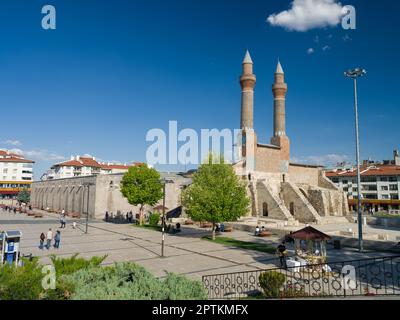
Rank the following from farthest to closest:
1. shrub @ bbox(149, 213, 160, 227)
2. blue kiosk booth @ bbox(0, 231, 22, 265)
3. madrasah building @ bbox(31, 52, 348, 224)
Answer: madrasah building @ bbox(31, 52, 348, 224) → shrub @ bbox(149, 213, 160, 227) → blue kiosk booth @ bbox(0, 231, 22, 265)

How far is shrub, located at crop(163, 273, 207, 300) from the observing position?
738 centimetres

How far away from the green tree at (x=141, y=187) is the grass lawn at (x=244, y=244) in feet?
43.3

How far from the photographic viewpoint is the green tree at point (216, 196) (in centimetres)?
2645

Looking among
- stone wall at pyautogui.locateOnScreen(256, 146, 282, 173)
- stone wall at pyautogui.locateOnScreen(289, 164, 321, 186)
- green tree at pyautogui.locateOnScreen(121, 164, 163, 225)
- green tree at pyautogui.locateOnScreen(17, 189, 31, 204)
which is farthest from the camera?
green tree at pyautogui.locateOnScreen(17, 189, 31, 204)

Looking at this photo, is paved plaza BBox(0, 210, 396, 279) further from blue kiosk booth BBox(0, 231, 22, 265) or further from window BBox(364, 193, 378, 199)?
window BBox(364, 193, 378, 199)

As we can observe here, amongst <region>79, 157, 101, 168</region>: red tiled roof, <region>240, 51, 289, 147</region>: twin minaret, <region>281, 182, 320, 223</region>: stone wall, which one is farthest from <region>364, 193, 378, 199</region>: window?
<region>79, 157, 101, 168</region>: red tiled roof

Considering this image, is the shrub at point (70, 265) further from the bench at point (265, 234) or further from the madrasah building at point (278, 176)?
the madrasah building at point (278, 176)

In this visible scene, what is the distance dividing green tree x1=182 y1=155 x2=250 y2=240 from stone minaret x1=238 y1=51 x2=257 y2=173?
2063cm

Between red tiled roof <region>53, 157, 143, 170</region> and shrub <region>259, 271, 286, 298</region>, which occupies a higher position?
red tiled roof <region>53, 157, 143, 170</region>

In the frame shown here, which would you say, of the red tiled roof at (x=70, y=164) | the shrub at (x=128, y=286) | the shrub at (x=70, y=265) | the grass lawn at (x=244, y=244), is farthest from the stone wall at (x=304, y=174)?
the red tiled roof at (x=70, y=164)

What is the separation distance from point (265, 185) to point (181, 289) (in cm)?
3877

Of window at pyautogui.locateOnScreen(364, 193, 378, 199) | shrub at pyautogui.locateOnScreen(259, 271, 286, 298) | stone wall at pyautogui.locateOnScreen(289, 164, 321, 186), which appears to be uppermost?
stone wall at pyautogui.locateOnScreen(289, 164, 321, 186)
